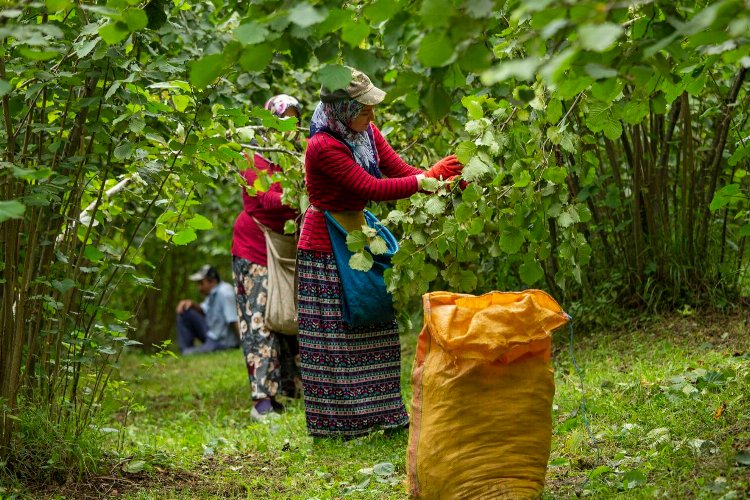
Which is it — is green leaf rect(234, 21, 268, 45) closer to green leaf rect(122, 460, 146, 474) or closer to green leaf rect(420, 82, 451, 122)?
green leaf rect(420, 82, 451, 122)

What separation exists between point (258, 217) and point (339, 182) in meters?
1.73

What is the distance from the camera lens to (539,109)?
3711 mm

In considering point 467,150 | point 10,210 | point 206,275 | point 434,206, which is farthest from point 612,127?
point 206,275

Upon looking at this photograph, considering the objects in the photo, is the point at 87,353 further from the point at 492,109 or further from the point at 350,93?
the point at 492,109

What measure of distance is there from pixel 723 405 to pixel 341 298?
1812mm

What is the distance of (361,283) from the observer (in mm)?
4656

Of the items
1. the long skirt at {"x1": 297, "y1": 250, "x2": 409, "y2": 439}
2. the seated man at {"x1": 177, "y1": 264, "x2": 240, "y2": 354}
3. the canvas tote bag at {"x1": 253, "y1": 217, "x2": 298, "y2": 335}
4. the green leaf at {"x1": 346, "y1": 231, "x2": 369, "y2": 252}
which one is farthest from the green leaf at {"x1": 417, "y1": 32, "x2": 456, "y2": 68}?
the seated man at {"x1": 177, "y1": 264, "x2": 240, "y2": 354}

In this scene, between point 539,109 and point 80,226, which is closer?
point 539,109

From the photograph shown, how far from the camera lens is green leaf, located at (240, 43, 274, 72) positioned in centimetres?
258

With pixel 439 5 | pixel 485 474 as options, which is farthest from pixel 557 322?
pixel 439 5

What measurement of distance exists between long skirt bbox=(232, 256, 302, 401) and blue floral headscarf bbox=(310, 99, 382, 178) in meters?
1.81

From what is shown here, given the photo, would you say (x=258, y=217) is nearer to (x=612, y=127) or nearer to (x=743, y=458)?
(x=612, y=127)

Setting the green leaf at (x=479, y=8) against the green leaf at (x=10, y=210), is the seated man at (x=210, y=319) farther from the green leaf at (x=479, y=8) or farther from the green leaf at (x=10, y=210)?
the green leaf at (x=479, y=8)

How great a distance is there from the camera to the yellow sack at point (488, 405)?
315 centimetres
